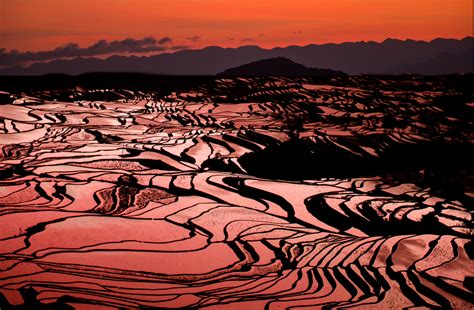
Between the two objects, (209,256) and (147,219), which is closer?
(209,256)

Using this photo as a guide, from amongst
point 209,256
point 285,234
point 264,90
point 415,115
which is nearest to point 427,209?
point 285,234

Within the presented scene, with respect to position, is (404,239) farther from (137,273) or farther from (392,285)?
(137,273)

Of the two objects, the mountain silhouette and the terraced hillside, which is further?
the mountain silhouette

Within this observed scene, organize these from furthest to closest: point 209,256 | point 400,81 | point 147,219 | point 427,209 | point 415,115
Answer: point 400,81 < point 415,115 < point 427,209 < point 147,219 < point 209,256

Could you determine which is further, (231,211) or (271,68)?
(271,68)

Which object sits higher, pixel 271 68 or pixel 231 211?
pixel 271 68

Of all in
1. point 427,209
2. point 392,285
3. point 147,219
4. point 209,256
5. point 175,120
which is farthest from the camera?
point 175,120

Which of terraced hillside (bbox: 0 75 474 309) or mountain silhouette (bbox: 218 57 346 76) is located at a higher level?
mountain silhouette (bbox: 218 57 346 76)
